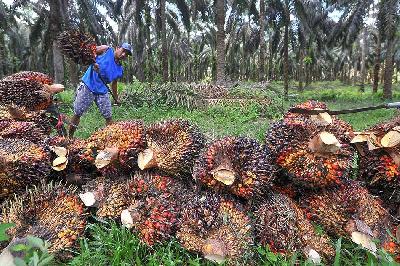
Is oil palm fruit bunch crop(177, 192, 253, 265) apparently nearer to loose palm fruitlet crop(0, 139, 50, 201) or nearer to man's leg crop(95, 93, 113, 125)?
loose palm fruitlet crop(0, 139, 50, 201)

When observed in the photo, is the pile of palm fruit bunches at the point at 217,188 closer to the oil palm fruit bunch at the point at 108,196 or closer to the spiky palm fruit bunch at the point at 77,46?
the oil palm fruit bunch at the point at 108,196

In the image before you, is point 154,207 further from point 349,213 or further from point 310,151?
point 349,213

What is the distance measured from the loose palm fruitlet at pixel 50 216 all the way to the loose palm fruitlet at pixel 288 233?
71 cm

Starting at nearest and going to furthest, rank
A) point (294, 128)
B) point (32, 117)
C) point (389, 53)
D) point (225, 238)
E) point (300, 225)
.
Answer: point (225, 238), point (300, 225), point (294, 128), point (32, 117), point (389, 53)

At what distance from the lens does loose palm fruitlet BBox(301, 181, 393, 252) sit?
147 cm

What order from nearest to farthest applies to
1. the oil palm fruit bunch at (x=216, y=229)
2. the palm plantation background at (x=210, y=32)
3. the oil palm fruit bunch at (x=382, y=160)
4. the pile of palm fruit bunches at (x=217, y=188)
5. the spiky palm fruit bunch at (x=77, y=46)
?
the oil palm fruit bunch at (x=216, y=229)
the pile of palm fruit bunches at (x=217, y=188)
the oil palm fruit bunch at (x=382, y=160)
the spiky palm fruit bunch at (x=77, y=46)
the palm plantation background at (x=210, y=32)

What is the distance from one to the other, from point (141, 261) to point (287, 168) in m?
0.69

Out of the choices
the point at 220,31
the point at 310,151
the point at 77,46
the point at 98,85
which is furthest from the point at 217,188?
the point at 220,31

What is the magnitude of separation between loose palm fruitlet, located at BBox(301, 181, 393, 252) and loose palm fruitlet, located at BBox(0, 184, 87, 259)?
96 centimetres

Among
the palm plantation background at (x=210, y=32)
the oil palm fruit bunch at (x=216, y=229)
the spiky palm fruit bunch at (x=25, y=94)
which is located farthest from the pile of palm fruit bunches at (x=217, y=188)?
the palm plantation background at (x=210, y=32)

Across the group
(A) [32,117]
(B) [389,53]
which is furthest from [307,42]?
(A) [32,117]

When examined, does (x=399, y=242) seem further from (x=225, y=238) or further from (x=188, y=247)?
(x=188, y=247)

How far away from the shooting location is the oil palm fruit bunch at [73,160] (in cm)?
170

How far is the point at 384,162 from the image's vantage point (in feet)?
5.42
